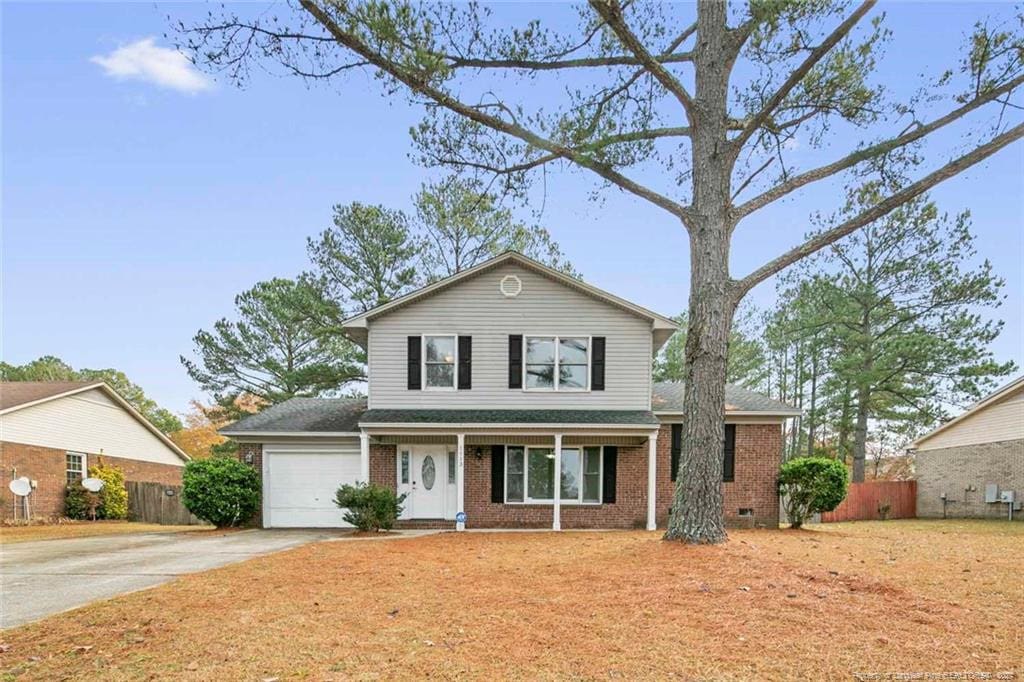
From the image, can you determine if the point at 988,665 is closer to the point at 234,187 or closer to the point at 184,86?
the point at 184,86

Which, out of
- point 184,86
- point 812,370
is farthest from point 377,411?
point 812,370

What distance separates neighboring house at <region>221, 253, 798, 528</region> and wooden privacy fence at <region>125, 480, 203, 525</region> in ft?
23.0

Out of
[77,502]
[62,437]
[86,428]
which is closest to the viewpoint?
[77,502]

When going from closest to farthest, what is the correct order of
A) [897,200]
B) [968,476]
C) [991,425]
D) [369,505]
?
1. [897,200]
2. [369,505]
3. [991,425]
4. [968,476]

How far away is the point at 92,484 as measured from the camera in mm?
19297

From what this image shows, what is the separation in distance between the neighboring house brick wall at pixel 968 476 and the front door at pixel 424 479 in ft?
59.9

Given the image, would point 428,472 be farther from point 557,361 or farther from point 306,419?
point 557,361

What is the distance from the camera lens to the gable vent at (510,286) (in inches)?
589

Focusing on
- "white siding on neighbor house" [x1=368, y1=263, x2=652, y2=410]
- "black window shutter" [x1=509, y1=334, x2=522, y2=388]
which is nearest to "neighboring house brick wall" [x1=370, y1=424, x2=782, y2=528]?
"white siding on neighbor house" [x1=368, y1=263, x2=652, y2=410]

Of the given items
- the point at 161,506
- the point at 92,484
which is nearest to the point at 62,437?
the point at 92,484

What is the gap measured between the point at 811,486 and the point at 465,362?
8.89m

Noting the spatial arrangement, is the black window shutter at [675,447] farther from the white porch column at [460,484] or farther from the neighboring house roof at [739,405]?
the white porch column at [460,484]

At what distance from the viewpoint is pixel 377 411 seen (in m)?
14.5

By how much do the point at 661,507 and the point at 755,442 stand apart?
9.58 feet
